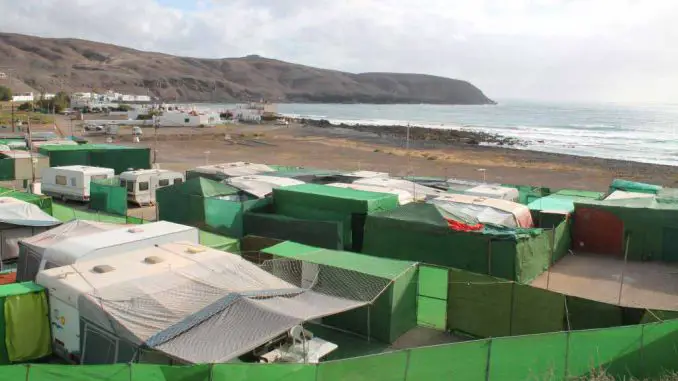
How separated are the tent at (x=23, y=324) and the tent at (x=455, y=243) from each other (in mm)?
9060

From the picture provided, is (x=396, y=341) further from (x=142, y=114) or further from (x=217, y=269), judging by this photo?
(x=142, y=114)

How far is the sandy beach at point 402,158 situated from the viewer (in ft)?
143

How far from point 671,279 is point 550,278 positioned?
11.4 feet

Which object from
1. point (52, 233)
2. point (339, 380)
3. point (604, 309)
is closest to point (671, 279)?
point (604, 309)

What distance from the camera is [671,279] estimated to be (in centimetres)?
1670

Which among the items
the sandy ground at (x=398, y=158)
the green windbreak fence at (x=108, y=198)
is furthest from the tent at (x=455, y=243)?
the sandy ground at (x=398, y=158)

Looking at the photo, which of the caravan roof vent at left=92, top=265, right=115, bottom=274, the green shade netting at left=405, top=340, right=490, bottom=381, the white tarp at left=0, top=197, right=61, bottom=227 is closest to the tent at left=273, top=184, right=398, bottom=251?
the white tarp at left=0, top=197, right=61, bottom=227

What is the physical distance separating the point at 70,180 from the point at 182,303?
65.5ft

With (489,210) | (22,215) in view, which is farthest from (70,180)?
(489,210)

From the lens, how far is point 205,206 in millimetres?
19234

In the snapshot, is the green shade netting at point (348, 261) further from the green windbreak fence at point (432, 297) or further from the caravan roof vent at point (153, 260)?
the caravan roof vent at point (153, 260)

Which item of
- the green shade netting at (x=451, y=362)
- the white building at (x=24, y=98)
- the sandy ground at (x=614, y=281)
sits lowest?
the sandy ground at (x=614, y=281)

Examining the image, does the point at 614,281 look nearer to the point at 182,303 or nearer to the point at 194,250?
the point at 194,250

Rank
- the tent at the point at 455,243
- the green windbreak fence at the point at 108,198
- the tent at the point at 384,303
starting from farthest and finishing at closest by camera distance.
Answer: the green windbreak fence at the point at 108,198 < the tent at the point at 455,243 < the tent at the point at 384,303
